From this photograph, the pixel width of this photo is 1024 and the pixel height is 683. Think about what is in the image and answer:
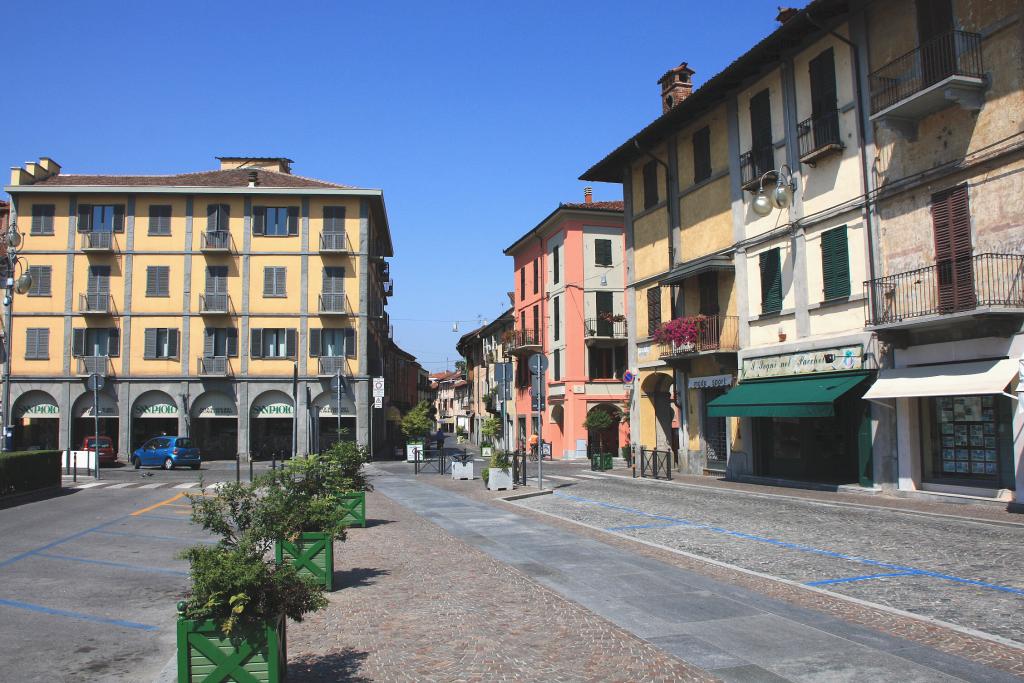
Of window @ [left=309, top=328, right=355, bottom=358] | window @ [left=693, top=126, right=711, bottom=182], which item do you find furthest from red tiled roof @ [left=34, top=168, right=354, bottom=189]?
window @ [left=693, top=126, right=711, bottom=182]

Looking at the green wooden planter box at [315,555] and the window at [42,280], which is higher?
the window at [42,280]

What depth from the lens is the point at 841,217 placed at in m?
19.4

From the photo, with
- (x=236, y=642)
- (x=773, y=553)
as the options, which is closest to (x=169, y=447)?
(x=773, y=553)

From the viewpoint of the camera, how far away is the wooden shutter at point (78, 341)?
140ft

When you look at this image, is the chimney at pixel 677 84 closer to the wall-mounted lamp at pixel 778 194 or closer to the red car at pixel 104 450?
the wall-mounted lamp at pixel 778 194

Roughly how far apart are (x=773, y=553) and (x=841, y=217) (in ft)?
37.7

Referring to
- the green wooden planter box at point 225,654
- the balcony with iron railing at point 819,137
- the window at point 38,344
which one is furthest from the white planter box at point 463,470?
A: the window at point 38,344

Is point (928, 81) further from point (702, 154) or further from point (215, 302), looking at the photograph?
point (215, 302)

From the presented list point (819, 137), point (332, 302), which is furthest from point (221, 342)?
point (819, 137)

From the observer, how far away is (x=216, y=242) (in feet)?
142

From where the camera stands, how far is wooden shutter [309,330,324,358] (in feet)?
142

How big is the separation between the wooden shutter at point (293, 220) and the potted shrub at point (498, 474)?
26.3m

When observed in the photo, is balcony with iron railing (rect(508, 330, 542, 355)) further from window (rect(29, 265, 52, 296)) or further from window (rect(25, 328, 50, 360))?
window (rect(29, 265, 52, 296))

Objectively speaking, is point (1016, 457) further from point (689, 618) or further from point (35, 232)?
point (35, 232)
